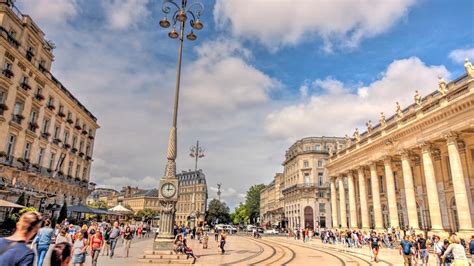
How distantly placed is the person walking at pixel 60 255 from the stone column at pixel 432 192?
28880mm

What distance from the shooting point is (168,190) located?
1466 cm

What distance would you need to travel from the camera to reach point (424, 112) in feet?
88.0

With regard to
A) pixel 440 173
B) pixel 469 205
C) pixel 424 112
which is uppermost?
pixel 424 112

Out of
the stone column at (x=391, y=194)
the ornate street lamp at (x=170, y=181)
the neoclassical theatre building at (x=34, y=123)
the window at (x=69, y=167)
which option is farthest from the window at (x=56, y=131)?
the stone column at (x=391, y=194)

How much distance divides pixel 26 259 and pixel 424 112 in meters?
30.3

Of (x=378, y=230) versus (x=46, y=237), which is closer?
(x=46, y=237)

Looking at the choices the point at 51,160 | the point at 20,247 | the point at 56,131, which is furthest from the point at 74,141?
the point at 20,247

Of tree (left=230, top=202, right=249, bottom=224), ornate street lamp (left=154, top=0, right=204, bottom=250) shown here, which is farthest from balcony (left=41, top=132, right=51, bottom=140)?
tree (left=230, top=202, right=249, bottom=224)

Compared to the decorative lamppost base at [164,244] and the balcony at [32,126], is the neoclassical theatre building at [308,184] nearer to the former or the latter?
the balcony at [32,126]

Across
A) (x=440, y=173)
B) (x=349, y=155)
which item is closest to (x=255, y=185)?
(x=349, y=155)

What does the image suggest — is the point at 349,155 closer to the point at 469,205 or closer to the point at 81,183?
the point at 469,205

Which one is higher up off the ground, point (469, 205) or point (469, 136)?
point (469, 136)

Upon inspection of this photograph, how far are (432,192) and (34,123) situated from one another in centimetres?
3651

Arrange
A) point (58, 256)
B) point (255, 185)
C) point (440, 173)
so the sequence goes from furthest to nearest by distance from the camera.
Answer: point (255, 185)
point (440, 173)
point (58, 256)
